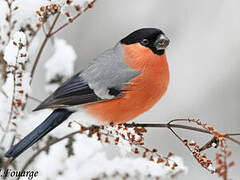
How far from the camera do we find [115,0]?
3.33m

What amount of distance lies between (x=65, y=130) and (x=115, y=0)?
5.65ft

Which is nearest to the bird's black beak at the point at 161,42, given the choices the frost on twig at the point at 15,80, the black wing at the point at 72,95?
the black wing at the point at 72,95

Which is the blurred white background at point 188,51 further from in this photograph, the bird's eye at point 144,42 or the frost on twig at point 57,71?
the bird's eye at point 144,42

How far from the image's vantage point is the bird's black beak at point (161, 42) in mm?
1745

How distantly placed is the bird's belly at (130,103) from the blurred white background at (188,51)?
124 centimetres

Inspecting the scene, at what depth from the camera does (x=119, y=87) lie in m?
1.85

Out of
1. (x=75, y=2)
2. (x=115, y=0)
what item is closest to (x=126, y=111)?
(x=75, y=2)

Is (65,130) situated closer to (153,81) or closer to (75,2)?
(153,81)

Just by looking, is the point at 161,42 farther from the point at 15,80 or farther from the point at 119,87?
the point at 15,80

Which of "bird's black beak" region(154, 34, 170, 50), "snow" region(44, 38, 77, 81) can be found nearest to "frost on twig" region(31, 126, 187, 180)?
"snow" region(44, 38, 77, 81)

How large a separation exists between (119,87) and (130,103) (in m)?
0.09

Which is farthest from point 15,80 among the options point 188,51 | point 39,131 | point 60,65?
point 188,51

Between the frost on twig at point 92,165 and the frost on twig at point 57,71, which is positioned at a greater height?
the frost on twig at point 57,71

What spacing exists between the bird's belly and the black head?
0.48 ft
